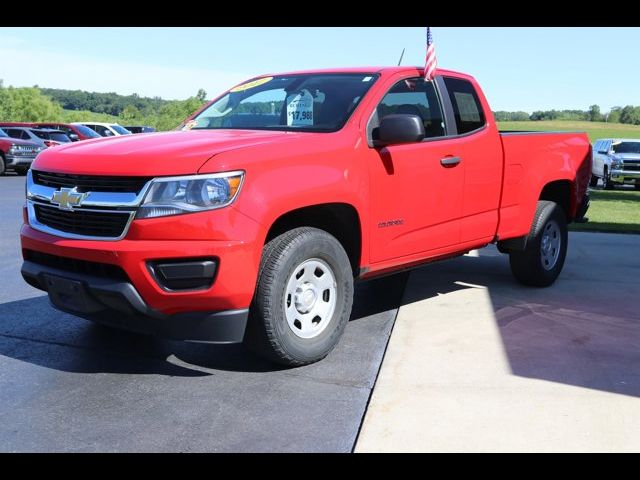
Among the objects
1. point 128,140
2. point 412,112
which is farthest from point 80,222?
point 412,112

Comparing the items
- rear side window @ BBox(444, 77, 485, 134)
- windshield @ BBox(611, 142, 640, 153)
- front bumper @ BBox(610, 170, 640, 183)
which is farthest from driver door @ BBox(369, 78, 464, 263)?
windshield @ BBox(611, 142, 640, 153)

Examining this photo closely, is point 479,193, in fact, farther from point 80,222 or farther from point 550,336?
point 80,222

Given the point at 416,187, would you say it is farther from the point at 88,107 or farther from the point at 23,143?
the point at 88,107

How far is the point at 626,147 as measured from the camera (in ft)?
82.1

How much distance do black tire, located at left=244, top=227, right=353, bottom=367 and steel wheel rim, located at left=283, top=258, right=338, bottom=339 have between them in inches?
0.8

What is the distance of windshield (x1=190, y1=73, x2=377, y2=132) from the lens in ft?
15.6

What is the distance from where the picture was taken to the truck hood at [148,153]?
369 centimetres

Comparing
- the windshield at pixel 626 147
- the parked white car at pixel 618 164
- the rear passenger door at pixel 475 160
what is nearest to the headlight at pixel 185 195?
the rear passenger door at pixel 475 160

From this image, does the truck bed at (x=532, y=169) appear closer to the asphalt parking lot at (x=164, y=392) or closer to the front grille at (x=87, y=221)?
the asphalt parking lot at (x=164, y=392)

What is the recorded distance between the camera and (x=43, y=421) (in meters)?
3.46

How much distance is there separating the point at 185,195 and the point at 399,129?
1.54 m

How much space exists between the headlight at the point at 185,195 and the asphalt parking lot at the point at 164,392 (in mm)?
1047
